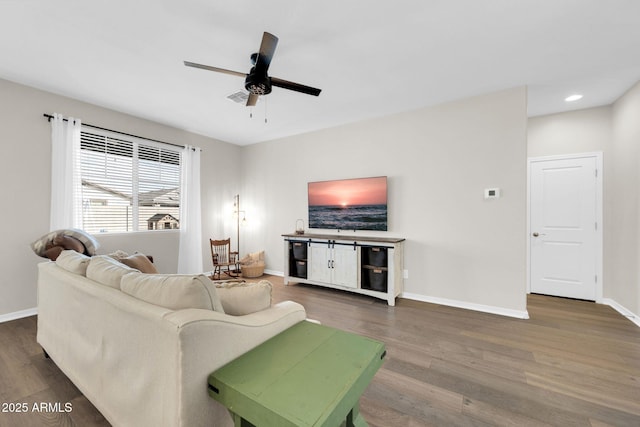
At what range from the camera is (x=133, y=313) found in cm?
115

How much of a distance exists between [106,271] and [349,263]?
2.84 metres

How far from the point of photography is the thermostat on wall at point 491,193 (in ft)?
10.2

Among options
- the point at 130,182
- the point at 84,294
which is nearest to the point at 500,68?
the point at 84,294

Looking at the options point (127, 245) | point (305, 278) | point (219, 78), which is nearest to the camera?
point (219, 78)

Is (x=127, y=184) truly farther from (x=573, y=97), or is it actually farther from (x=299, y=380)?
(x=573, y=97)

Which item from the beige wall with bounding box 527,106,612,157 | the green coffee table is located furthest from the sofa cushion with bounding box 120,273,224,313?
the beige wall with bounding box 527,106,612,157

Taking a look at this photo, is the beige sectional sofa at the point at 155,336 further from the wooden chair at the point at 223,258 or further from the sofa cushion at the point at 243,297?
the wooden chair at the point at 223,258

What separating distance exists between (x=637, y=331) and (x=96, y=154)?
6727mm

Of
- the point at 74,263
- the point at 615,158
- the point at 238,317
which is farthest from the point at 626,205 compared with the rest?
the point at 74,263

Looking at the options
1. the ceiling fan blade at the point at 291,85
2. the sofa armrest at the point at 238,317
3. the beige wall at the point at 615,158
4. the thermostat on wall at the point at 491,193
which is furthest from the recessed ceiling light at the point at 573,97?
the sofa armrest at the point at 238,317

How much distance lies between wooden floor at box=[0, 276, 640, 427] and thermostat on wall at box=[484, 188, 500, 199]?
142 cm

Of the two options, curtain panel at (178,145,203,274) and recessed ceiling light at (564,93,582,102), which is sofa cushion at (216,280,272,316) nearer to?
curtain panel at (178,145,203,274)

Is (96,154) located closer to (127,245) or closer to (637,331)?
(127,245)

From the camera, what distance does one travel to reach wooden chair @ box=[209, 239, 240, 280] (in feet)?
15.3
